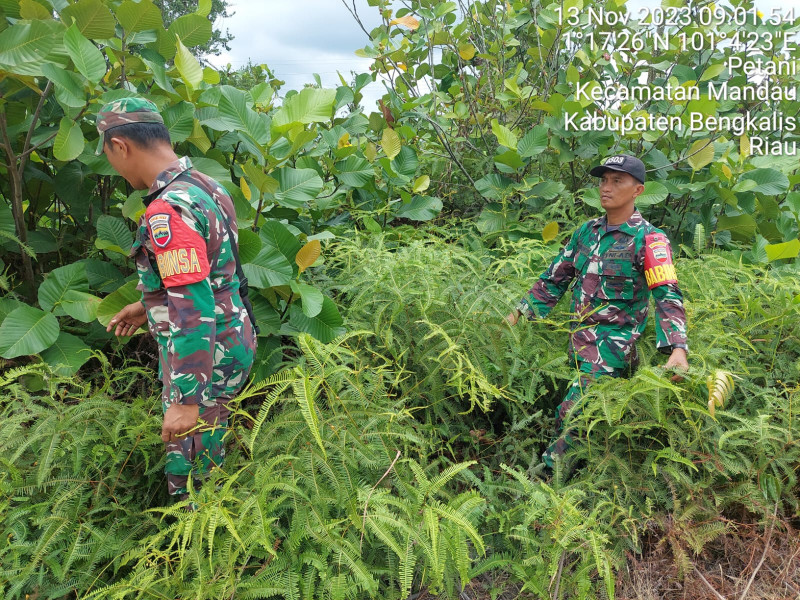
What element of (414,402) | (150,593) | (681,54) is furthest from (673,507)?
(681,54)

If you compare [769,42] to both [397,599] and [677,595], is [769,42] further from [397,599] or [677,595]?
[397,599]

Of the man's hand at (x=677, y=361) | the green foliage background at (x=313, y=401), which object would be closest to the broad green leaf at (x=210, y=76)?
the green foliage background at (x=313, y=401)

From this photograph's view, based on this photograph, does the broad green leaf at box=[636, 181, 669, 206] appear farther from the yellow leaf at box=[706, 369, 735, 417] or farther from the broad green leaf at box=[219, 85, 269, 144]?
the broad green leaf at box=[219, 85, 269, 144]

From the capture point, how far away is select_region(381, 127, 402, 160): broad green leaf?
4070mm

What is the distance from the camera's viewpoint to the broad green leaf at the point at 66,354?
2359 millimetres

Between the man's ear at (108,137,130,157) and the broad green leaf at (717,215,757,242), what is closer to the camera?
the man's ear at (108,137,130,157)

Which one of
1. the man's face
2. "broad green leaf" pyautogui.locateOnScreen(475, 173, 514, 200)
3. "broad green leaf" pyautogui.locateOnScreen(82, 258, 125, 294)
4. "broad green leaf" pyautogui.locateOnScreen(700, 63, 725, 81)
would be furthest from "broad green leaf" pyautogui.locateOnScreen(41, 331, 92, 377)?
"broad green leaf" pyautogui.locateOnScreen(700, 63, 725, 81)

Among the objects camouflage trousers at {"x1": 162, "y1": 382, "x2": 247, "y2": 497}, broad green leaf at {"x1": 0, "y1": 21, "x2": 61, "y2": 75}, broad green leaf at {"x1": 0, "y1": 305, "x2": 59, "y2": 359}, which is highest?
broad green leaf at {"x1": 0, "y1": 21, "x2": 61, "y2": 75}

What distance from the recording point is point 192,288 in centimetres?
173

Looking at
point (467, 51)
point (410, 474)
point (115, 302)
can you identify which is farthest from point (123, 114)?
point (467, 51)

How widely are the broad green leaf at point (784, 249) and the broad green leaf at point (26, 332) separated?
4156 millimetres

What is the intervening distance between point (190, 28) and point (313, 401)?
1953mm

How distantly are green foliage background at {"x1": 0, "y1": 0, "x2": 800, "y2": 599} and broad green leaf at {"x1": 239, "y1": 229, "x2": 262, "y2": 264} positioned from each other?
12 millimetres

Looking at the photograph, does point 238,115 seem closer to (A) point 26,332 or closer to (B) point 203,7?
(B) point 203,7
